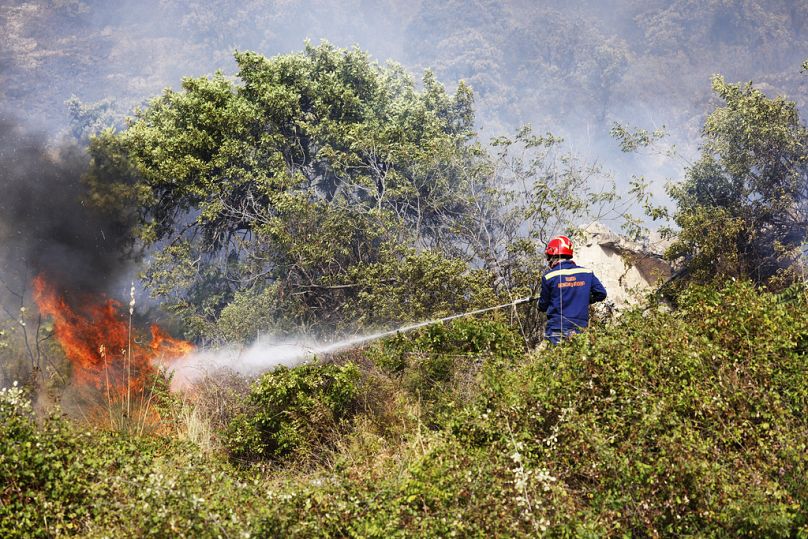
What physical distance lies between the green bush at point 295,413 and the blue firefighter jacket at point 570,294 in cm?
230

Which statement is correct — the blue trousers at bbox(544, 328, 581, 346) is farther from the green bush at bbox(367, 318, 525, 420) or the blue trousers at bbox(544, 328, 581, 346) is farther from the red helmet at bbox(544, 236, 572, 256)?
the red helmet at bbox(544, 236, 572, 256)

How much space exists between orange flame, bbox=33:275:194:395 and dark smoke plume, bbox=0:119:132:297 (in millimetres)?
495

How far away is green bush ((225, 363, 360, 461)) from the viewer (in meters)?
6.70

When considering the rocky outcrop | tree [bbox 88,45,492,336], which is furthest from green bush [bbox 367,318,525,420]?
tree [bbox 88,45,492,336]

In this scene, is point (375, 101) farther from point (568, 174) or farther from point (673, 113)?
point (673, 113)

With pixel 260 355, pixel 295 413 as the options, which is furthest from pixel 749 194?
pixel 295 413

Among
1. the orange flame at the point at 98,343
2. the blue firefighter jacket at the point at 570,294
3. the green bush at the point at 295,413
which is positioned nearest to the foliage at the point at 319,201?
the orange flame at the point at 98,343

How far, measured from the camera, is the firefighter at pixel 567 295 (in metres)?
7.12

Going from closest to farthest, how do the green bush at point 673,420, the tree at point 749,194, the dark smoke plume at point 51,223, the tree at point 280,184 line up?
the green bush at point 673,420, the dark smoke plume at point 51,223, the tree at point 749,194, the tree at point 280,184

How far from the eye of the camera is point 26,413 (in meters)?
5.77

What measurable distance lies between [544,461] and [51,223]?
11258 millimetres

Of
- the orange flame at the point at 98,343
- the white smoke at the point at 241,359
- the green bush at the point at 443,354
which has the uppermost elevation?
the green bush at the point at 443,354

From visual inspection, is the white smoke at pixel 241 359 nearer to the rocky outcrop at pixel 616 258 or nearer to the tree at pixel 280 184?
the tree at pixel 280 184

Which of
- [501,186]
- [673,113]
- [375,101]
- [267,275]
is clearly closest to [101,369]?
[267,275]
